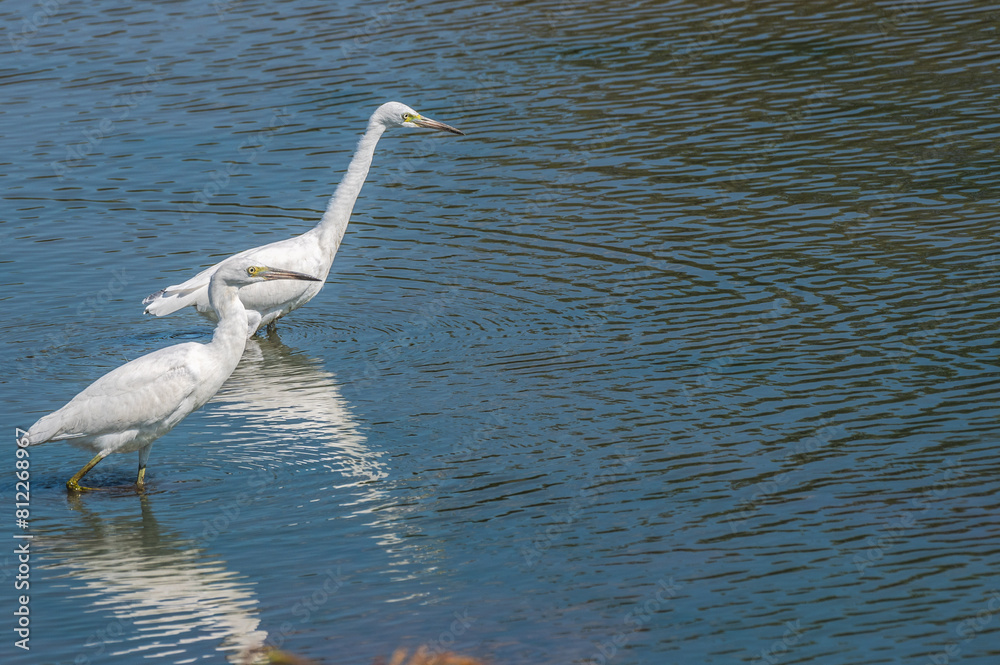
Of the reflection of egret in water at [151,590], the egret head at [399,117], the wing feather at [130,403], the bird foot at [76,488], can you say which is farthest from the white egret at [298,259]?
the reflection of egret in water at [151,590]

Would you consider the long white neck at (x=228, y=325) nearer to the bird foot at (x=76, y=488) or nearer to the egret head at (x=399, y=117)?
the bird foot at (x=76, y=488)

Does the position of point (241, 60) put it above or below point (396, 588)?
above

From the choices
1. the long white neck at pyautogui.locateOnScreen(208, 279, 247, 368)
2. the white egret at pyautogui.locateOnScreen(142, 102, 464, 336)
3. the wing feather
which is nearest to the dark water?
the white egret at pyautogui.locateOnScreen(142, 102, 464, 336)

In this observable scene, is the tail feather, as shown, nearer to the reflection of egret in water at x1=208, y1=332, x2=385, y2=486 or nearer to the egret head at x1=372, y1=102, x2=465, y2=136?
the reflection of egret in water at x1=208, y1=332, x2=385, y2=486

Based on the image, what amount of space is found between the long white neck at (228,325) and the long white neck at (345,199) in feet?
12.9

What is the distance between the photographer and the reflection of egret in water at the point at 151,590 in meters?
8.46

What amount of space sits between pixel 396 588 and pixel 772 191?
9.75 m

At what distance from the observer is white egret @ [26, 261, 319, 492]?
1034 cm

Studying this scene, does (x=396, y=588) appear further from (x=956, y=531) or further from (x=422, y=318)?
(x=422, y=318)

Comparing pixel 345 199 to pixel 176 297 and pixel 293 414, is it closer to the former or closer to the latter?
pixel 176 297

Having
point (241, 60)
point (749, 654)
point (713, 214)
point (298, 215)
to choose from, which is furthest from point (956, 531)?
point (241, 60)

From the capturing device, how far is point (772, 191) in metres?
16.9

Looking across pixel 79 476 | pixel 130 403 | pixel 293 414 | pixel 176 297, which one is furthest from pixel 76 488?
pixel 176 297

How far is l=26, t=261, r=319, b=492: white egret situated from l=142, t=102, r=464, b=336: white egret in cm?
252
